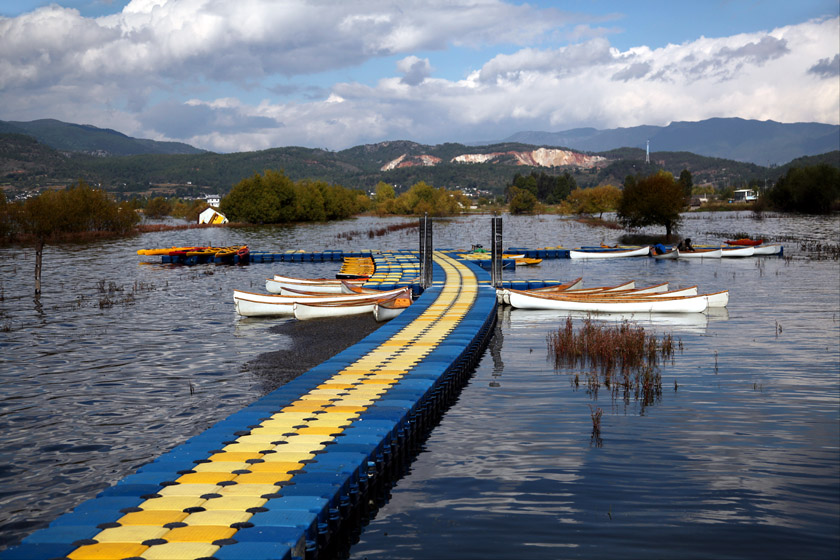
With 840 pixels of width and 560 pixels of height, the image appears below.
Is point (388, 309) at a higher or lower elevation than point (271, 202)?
lower

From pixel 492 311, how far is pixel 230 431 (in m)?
18.9

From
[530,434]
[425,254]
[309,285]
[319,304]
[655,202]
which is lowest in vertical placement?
[530,434]

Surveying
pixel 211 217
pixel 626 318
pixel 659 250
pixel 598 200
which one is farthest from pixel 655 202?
pixel 211 217

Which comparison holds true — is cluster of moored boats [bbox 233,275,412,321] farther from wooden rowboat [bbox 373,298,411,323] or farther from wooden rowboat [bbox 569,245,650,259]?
wooden rowboat [bbox 569,245,650,259]

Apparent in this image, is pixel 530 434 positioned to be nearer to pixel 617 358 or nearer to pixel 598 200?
pixel 617 358

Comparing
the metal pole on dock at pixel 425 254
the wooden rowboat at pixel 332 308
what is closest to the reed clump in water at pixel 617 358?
the wooden rowboat at pixel 332 308

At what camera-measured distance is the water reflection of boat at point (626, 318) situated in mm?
31203

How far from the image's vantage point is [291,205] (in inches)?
5945

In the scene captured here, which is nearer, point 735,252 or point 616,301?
point 616,301

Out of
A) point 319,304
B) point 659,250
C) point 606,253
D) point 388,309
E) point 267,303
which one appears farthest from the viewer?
point 659,250

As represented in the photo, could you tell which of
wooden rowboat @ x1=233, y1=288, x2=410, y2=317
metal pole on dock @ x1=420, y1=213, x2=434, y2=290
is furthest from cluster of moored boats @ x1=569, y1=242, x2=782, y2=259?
wooden rowboat @ x1=233, y1=288, x2=410, y2=317

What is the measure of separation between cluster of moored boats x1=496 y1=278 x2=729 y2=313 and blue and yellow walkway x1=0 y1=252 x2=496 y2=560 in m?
15.5

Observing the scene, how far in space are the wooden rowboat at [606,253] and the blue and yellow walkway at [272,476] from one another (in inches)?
1866

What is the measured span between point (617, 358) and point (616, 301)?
10845 millimetres
